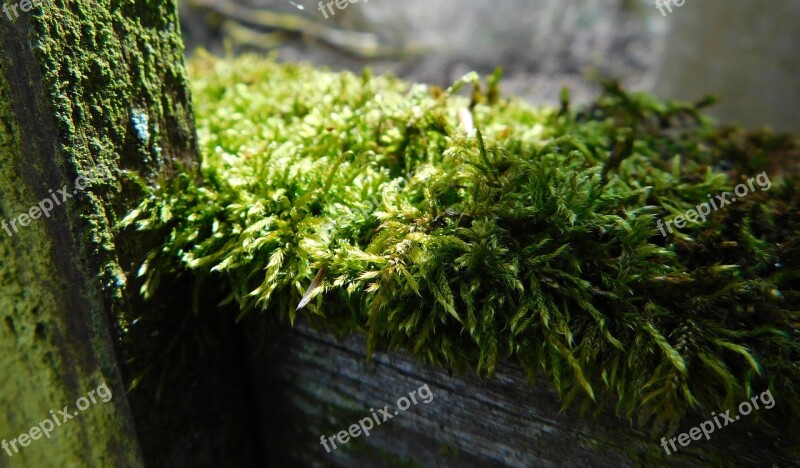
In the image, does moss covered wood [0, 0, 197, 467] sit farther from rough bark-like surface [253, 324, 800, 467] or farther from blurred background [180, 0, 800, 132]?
blurred background [180, 0, 800, 132]

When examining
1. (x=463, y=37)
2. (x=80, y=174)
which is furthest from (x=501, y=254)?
(x=463, y=37)

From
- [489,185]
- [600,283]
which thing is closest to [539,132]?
[489,185]

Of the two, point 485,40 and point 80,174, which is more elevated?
point 485,40

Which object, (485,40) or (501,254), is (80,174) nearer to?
(501,254)

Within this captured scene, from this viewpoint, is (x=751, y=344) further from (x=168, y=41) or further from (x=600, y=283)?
(x=168, y=41)

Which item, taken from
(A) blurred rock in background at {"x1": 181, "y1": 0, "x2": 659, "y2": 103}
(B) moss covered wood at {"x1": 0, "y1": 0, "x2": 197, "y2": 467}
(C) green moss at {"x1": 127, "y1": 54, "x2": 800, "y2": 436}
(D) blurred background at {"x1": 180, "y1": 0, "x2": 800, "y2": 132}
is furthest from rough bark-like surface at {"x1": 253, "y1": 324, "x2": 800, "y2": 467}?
(A) blurred rock in background at {"x1": 181, "y1": 0, "x2": 659, "y2": 103}

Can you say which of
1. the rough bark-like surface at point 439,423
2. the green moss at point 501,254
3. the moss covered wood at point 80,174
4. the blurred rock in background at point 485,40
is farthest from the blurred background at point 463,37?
the moss covered wood at point 80,174
